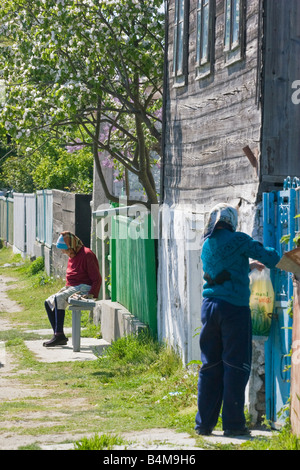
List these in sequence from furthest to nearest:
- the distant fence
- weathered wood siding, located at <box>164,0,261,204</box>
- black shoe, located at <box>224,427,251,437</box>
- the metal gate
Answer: the distant fence
weathered wood siding, located at <box>164,0,261,204</box>
black shoe, located at <box>224,427,251,437</box>
the metal gate

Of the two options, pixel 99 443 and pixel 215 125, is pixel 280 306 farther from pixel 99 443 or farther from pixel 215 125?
pixel 215 125

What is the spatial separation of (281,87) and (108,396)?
3.68 metres

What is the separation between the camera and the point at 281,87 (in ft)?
26.3

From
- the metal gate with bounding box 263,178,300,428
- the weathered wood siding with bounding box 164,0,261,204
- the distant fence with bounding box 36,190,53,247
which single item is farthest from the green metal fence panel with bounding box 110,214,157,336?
the distant fence with bounding box 36,190,53,247

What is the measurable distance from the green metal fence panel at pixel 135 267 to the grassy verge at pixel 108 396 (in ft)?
2.39

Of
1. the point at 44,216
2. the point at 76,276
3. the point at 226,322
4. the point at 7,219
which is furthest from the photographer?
the point at 7,219

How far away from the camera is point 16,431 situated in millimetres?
7652

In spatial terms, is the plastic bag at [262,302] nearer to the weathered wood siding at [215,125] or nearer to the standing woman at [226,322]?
the standing woman at [226,322]

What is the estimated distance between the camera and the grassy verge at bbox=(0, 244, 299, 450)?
7.71 m

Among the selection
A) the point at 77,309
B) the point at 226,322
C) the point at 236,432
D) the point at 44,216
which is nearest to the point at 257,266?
the point at 226,322

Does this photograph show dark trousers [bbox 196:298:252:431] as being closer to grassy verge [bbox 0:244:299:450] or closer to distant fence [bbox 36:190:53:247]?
grassy verge [bbox 0:244:299:450]

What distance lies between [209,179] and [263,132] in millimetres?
1797
